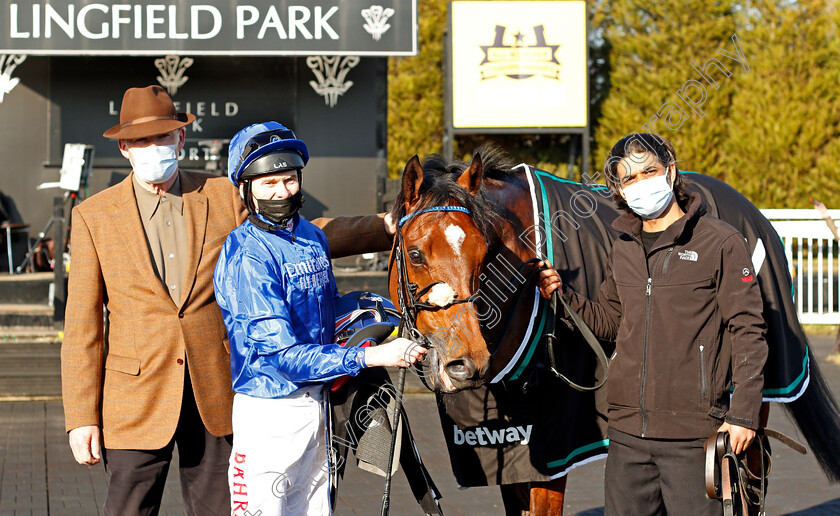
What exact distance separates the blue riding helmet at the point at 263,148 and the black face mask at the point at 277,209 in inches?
4.0

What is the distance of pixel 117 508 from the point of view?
3.10 meters

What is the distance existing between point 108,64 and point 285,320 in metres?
10.5

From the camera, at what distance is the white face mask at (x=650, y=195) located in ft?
10.3

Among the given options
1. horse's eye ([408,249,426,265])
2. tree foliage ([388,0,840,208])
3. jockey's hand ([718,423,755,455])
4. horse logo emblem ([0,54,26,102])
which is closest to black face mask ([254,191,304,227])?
horse's eye ([408,249,426,265])

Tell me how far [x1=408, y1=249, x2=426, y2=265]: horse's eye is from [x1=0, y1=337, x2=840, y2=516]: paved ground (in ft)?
8.09

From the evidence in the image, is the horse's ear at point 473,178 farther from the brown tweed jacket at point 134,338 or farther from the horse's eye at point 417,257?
the brown tweed jacket at point 134,338

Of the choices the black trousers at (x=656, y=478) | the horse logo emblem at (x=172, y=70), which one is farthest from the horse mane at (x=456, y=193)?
the horse logo emblem at (x=172, y=70)

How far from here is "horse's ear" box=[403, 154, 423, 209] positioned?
3.22 meters

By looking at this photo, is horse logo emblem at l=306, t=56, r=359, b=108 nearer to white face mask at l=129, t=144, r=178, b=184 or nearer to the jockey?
white face mask at l=129, t=144, r=178, b=184

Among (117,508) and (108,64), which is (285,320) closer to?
(117,508)

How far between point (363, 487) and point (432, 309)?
9.95 ft

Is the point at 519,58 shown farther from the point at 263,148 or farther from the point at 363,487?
the point at 263,148

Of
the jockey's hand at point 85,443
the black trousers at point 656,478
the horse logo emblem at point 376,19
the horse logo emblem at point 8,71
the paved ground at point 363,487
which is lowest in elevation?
the paved ground at point 363,487

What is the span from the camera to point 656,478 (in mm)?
3170
